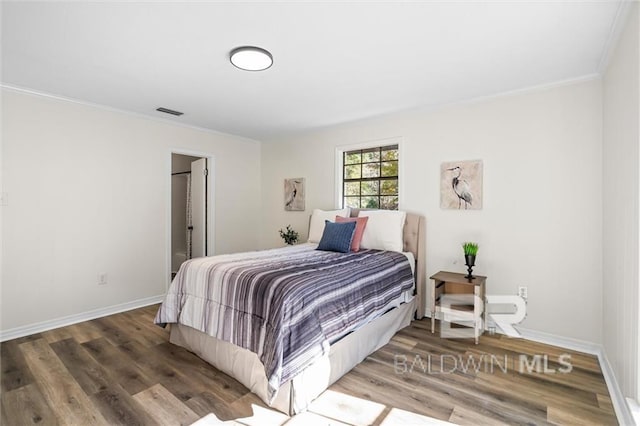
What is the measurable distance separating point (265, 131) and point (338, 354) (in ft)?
11.4

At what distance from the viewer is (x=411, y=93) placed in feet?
10.5

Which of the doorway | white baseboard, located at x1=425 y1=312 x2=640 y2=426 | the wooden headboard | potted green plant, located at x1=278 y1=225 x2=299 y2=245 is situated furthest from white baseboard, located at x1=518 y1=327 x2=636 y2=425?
the doorway

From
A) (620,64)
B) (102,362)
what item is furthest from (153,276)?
(620,64)

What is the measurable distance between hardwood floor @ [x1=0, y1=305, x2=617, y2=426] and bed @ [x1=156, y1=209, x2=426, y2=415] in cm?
11

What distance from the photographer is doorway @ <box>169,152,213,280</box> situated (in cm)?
489

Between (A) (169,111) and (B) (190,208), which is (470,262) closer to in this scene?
(A) (169,111)

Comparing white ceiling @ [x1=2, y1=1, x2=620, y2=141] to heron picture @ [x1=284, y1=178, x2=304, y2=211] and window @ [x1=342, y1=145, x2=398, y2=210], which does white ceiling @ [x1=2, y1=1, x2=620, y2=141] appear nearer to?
window @ [x1=342, y1=145, x2=398, y2=210]

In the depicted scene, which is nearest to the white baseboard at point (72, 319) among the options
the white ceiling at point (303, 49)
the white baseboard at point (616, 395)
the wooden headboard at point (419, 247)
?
the white ceiling at point (303, 49)

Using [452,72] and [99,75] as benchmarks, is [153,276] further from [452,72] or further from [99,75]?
[452,72]

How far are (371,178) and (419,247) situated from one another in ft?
3.81

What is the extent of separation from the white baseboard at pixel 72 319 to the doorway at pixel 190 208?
0.66m

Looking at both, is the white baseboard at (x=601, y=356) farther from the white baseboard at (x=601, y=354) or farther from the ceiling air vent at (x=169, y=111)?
the ceiling air vent at (x=169, y=111)

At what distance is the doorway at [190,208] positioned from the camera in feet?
16.1

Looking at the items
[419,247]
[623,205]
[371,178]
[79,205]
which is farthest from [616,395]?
[79,205]
